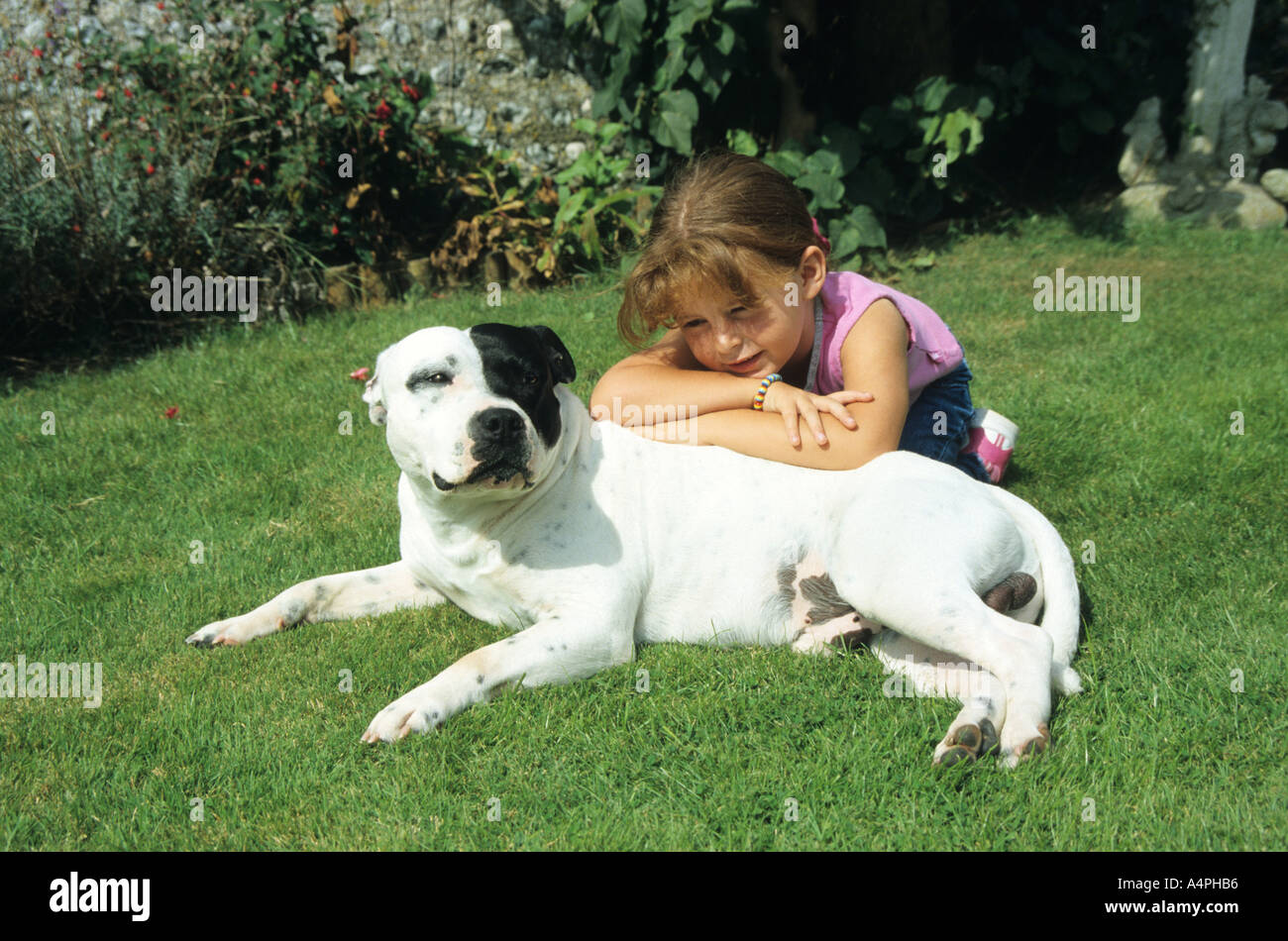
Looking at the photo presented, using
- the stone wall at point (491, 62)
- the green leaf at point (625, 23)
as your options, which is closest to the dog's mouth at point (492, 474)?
the green leaf at point (625, 23)

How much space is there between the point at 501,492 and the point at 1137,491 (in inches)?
115

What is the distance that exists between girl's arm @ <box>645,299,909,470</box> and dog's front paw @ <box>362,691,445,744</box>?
1.32m

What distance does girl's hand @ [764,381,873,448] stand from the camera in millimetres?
3629

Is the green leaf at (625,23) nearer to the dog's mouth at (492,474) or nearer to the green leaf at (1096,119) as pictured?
the green leaf at (1096,119)

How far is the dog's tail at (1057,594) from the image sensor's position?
308cm

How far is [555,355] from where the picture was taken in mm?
3539

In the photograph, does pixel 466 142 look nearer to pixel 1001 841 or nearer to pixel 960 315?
pixel 960 315

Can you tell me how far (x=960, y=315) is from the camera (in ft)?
23.6

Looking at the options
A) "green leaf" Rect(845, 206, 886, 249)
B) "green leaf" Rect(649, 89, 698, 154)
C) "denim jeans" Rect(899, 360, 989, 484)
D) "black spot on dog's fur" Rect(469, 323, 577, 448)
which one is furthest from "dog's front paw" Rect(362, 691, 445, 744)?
"green leaf" Rect(845, 206, 886, 249)

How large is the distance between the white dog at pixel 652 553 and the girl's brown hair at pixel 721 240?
0.49 meters

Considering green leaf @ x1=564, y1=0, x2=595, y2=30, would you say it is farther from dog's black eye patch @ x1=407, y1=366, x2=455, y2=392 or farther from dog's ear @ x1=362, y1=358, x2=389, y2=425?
dog's black eye patch @ x1=407, y1=366, x2=455, y2=392

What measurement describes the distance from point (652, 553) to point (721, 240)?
1.13 m

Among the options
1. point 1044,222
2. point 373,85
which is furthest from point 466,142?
point 1044,222

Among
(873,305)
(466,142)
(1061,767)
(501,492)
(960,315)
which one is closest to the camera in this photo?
(1061,767)
